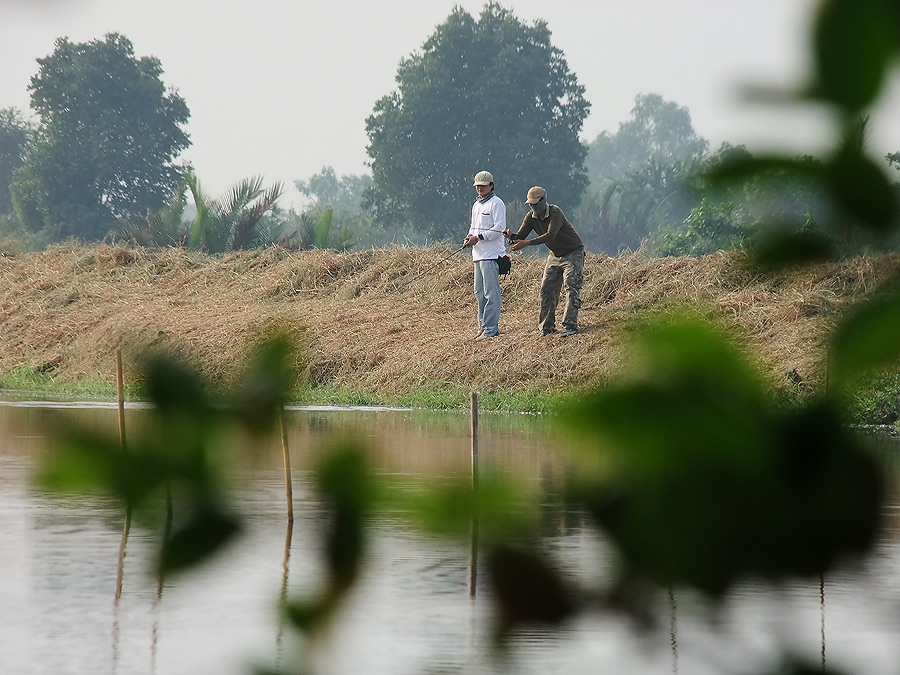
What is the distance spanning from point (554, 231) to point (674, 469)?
1600cm

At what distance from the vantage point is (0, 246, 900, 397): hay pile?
58.1ft

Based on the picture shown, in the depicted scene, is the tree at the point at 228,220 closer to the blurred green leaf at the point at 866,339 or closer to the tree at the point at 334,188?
the blurred green leaf at the point at 866,339

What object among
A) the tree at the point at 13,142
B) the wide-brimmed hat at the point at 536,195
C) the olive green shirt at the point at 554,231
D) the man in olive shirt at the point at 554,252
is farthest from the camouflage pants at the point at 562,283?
the tree at the point at 13,142

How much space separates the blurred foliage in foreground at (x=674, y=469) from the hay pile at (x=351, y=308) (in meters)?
13.4

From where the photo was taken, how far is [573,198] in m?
52.1

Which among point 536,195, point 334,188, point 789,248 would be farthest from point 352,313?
point 334,188

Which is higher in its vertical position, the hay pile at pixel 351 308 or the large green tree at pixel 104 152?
the large green tree at pixel 104 152

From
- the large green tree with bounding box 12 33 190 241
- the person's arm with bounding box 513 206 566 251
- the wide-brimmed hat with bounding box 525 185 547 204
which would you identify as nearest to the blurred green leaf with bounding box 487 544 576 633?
the wide-brimmed hat with bounding box 525 185 547 204

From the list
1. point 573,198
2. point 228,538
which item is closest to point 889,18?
point 228,538

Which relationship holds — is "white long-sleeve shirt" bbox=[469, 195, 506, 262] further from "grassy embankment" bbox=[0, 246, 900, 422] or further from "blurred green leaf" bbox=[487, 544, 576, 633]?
"blurred green leaf" bbox=[487, 544, 576, 633]

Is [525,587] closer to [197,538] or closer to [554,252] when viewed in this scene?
[197,538]

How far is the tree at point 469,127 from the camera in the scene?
171 feet

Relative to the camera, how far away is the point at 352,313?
71.2 feet

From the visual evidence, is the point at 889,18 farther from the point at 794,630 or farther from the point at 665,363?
the point at 794,630
